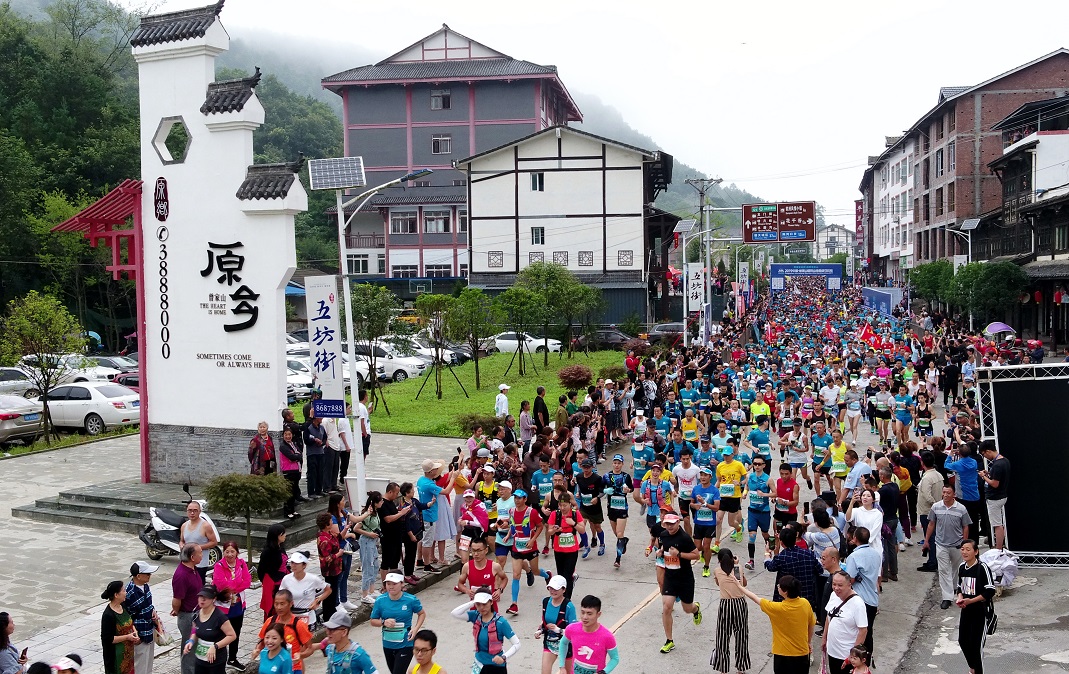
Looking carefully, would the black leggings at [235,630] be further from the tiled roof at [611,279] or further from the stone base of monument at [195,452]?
the tiled roof at [611,279]

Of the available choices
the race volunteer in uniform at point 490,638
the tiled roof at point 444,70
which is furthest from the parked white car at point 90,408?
the tiled roof at point 444,70

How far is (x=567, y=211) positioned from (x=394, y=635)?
132 feet

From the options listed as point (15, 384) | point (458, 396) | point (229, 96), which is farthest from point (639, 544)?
point (15, 384)

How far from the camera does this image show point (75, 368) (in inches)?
1085

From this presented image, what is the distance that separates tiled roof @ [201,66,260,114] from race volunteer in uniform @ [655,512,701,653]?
34.1 ft

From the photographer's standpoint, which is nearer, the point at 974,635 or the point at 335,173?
the point at 974,635

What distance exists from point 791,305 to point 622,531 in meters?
56.4

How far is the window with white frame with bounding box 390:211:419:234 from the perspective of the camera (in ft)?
205

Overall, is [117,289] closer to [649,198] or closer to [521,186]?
[521,186]

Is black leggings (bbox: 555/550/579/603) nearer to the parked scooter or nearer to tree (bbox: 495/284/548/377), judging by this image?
the parked scooter

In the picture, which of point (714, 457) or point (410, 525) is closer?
point (410, 525)

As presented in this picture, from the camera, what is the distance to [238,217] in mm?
15977

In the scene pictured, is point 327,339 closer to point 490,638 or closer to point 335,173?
point 335,173

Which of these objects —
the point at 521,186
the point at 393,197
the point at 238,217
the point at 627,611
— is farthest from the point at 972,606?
the point at 393,197
